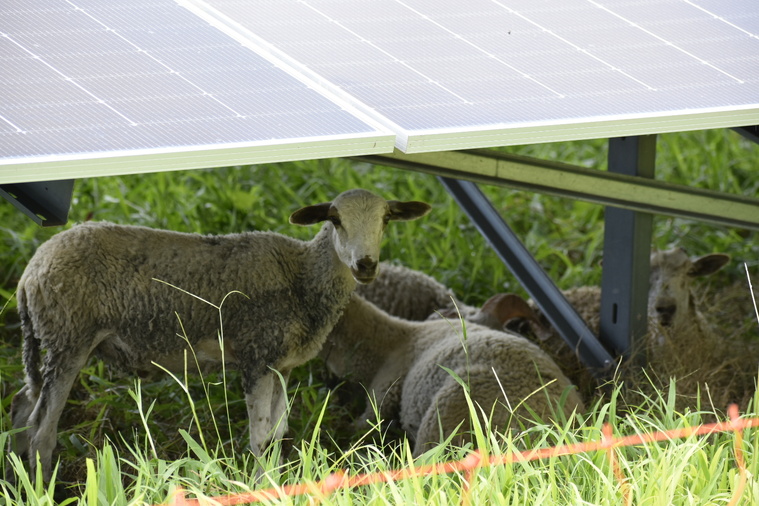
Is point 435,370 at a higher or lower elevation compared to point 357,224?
lower

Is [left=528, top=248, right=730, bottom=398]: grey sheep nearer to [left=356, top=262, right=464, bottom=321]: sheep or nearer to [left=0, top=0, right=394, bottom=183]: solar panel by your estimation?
[left=356, top=262, right=464, bottom=321]: sheep

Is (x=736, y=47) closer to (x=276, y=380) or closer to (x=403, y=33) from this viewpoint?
(x=403, y=33)

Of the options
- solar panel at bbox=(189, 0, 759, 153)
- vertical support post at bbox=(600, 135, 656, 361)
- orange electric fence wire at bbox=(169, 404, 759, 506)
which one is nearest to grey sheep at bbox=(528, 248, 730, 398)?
vertical support post at bbox=(600, 135, 656, 361)

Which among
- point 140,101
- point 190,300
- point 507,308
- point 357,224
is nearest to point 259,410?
point 190,300

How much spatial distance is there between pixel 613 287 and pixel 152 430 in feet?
7.77

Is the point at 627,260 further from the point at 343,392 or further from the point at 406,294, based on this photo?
the point at 343,392

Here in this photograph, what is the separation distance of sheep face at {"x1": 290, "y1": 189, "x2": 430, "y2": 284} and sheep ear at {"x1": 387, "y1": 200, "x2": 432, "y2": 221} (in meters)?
0.05

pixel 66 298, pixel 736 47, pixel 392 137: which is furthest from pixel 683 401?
pixel 66 298

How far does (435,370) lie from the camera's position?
4754 mm

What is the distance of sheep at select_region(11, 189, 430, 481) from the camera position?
4.09m

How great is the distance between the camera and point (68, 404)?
518 centimetres

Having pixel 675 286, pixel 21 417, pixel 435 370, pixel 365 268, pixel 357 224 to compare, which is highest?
pixel 357 224

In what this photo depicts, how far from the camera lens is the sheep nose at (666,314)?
5.71 m

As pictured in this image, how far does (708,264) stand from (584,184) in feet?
4.51
